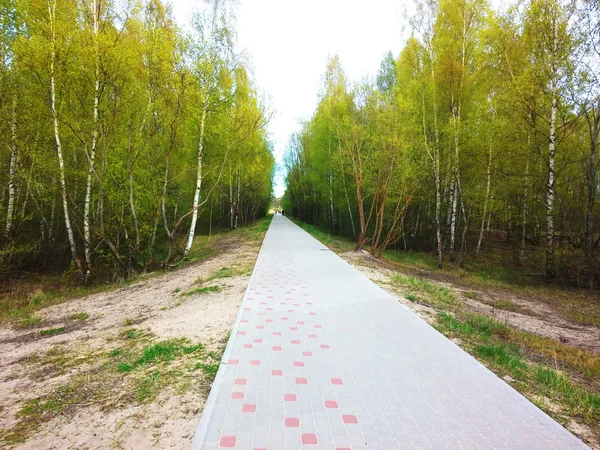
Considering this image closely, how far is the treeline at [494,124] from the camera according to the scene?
10180mm

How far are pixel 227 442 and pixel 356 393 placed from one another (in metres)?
1.24

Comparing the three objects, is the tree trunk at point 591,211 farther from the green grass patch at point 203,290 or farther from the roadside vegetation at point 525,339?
the green grass patch at point 203,290

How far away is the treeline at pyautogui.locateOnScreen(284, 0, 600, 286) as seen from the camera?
1018 centimetres

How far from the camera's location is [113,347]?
427 cm

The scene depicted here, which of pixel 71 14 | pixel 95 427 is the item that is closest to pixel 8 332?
pixel 95 427

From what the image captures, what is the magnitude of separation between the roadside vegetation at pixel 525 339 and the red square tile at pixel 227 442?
2847 mm

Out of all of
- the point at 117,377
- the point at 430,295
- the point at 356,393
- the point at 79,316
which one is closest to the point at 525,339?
the point at 430,295

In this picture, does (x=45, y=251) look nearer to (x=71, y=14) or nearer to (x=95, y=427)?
(x=71, y=14)

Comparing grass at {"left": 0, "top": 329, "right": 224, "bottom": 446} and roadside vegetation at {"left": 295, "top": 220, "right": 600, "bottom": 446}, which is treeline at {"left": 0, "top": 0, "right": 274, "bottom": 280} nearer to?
grass at {"left": 0, "top": 329, "right": 224, "bottom": 446}

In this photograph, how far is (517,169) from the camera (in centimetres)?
1470

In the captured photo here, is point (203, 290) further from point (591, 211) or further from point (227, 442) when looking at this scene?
point (591, 211)

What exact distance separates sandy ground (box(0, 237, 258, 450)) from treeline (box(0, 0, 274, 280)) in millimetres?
2939

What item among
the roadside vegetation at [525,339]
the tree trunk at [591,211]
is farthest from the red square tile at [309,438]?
the tree trunk at [591,211]

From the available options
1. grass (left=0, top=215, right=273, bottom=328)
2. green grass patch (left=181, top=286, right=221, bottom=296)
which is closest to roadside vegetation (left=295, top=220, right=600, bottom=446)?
green grass patch (left=181, top=286, right=221, bottom=296)
